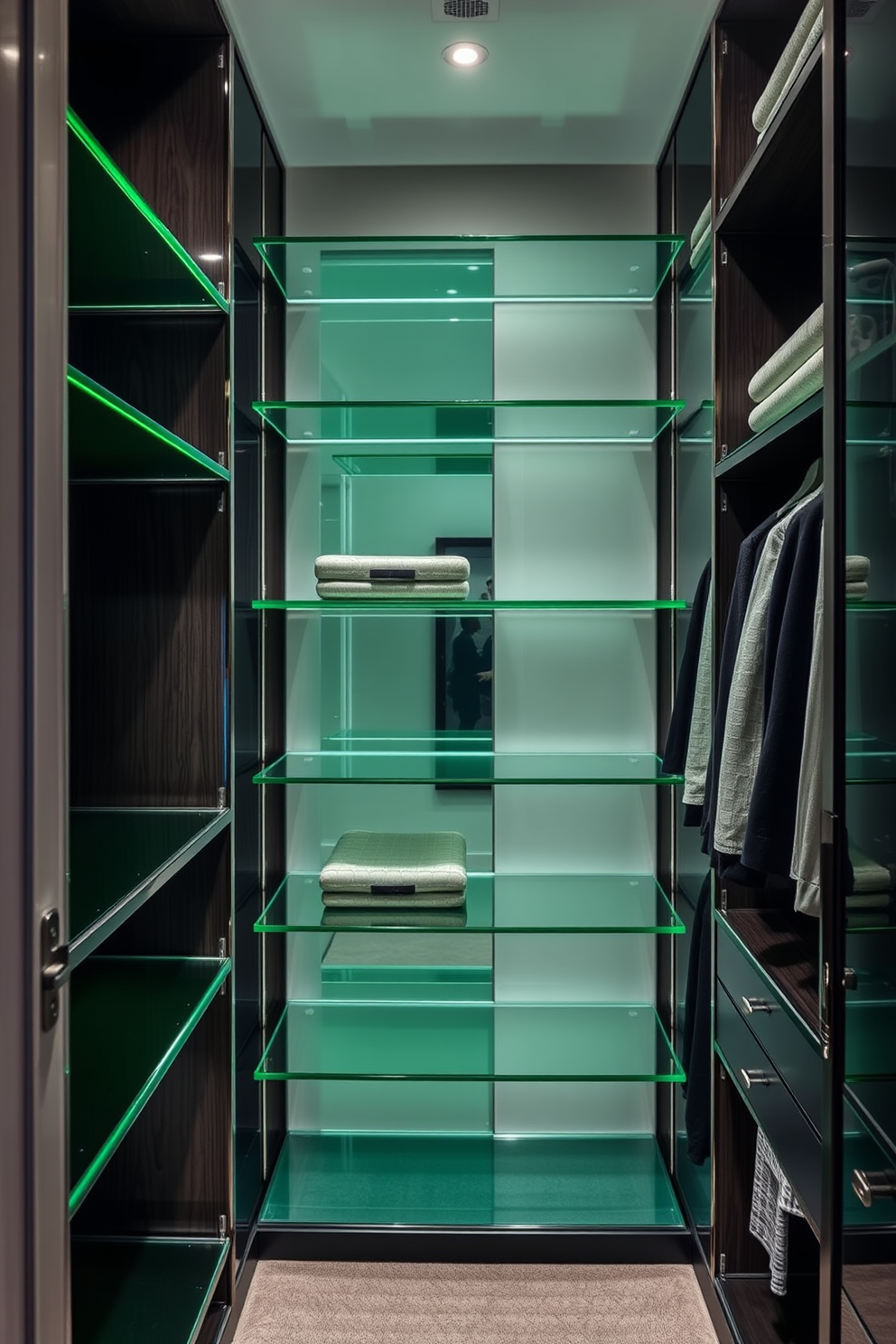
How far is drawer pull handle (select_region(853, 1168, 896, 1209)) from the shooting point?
110 cm

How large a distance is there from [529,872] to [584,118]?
1867 millimetres

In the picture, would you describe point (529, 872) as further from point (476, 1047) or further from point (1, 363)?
point (1, 363)

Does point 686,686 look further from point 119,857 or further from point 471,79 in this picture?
point 471,79

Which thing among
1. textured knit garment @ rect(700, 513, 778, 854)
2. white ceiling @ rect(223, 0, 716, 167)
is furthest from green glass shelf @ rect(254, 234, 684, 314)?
textured knit garment @ rect(700, 513, 778, 854)

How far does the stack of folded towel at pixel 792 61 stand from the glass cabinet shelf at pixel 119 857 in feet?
4.91

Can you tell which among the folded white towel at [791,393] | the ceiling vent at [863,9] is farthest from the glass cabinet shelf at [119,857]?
the ceiling vent at [863,9]

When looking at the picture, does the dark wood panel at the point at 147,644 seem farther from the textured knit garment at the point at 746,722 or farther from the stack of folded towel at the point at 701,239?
the stack of folded towel at the point at 701,239

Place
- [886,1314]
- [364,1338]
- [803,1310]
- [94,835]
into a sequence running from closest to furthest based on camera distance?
1. [886,1314]
2. [94,835]
3. [803,1310]
4. [364,1338]

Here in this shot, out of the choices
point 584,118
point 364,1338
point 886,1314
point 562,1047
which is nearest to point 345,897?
point 562,1047

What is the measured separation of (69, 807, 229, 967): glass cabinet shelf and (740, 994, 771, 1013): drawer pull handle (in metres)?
0.99

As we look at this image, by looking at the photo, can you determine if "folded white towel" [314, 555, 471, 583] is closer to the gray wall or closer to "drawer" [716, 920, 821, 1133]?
the gray wall

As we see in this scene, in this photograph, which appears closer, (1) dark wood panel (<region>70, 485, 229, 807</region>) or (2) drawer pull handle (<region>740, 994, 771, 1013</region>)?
(2) drawer pull handle (<region>740, 994, 771, 1013</region>)

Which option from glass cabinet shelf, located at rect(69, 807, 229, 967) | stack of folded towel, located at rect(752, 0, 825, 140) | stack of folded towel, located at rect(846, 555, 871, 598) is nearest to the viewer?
stack of folded towel, located at rect(846, 555, 871, 598)

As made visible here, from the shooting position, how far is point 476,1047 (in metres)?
2.49
